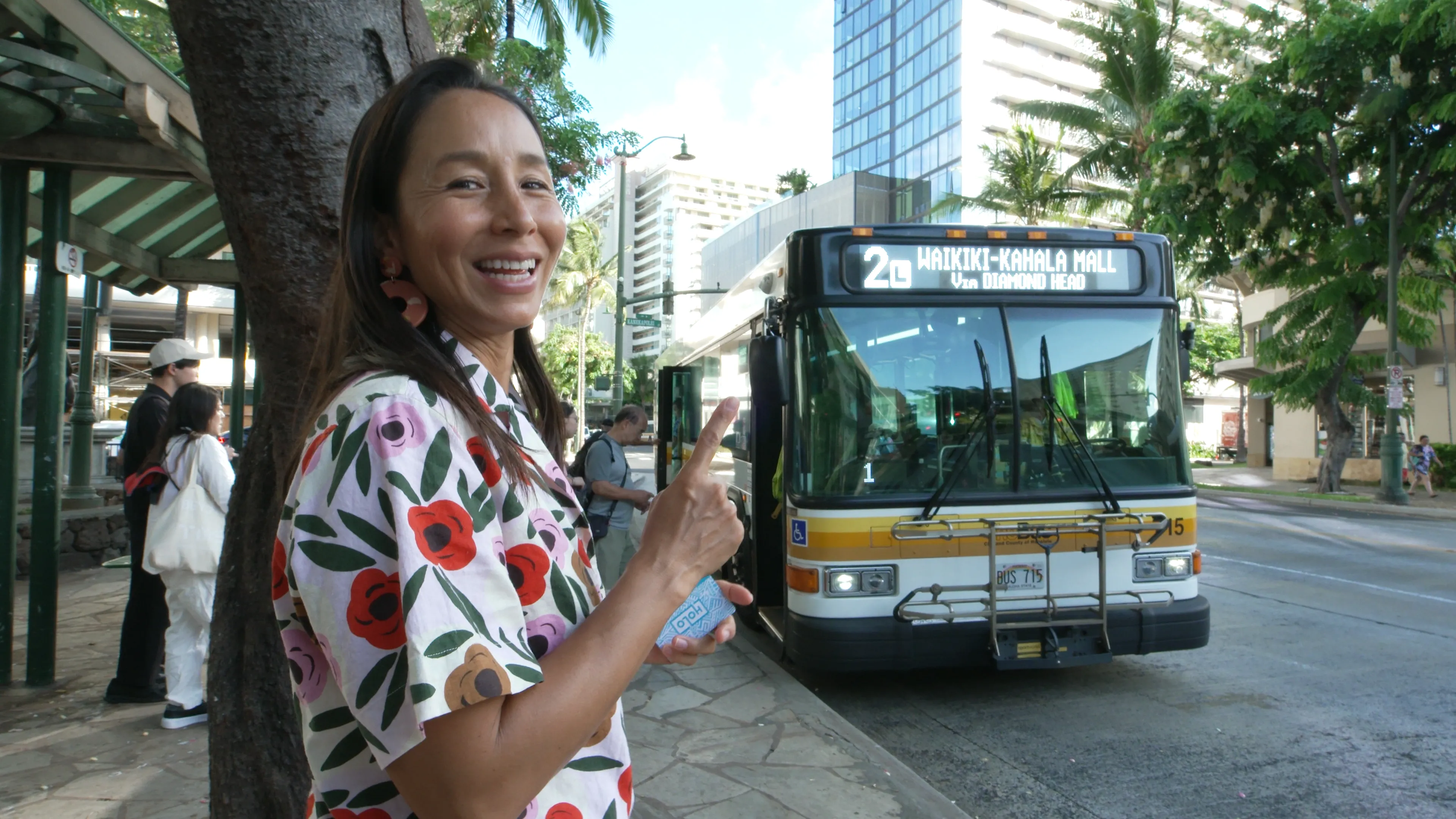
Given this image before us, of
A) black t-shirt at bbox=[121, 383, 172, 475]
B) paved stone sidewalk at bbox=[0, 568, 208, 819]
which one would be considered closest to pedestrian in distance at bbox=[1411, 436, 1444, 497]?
black t-shirt at bbox=[121, 383, 172, 475]

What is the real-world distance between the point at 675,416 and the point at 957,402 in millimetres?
7088

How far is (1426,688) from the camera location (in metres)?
6.03

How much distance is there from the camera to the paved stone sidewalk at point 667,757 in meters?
3.85

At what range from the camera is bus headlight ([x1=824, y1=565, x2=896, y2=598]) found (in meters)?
5.60

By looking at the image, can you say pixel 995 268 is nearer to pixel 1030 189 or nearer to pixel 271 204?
pixel 271 204

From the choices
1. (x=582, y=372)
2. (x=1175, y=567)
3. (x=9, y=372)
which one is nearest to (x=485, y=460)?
(x=1175, y=567)

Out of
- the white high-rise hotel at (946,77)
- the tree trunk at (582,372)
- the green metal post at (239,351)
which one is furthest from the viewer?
the white high-rise hotel at (946,77)

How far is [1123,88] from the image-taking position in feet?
82.9

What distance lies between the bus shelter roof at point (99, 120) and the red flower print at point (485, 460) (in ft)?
15.4

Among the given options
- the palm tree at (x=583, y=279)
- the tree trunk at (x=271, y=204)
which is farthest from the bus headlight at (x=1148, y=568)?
the palm tree at (x=583, y=279)

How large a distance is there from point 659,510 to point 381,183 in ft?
1.92

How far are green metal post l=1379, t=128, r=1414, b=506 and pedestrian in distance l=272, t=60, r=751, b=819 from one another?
73.1 feet

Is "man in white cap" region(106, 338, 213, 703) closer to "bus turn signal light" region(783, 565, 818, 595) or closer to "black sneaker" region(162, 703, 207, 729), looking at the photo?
"black sneaker" region(162, 703, 207, 729)

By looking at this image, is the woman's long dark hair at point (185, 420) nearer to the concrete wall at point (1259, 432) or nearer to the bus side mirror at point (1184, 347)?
the bus side mirror at point (1184, 347)
